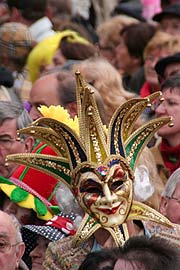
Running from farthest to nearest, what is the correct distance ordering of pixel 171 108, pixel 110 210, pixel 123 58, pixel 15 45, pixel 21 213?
pixel 123 58 < pixel 15 45 < pixel 171 108 < pixel 21 213 < pixel 110 210

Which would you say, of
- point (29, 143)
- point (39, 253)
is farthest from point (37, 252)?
point (29, 143)

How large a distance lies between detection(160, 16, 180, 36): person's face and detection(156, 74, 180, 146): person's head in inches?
115

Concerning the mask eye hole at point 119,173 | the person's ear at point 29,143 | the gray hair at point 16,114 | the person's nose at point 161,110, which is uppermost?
the gray hair at point 16,114

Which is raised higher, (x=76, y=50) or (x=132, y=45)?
(x=132, y=45)

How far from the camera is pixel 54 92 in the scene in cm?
808

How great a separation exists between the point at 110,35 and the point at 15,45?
1.36 meters

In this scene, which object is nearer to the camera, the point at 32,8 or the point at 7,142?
the point at 7,142

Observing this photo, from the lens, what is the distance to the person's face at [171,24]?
10812 mm

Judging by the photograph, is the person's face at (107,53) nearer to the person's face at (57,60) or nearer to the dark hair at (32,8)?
the dark hair at (32,8)

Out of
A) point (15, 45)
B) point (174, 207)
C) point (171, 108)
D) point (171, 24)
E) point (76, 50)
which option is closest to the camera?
point (174, 207)

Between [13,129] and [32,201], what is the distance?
0.96 m

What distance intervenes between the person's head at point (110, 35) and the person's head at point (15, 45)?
102 cm

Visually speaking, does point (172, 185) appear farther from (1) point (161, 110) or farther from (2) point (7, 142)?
(2) point (7, 142)

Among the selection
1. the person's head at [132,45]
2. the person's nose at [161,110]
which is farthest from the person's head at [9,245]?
the person's head at [132,45]
